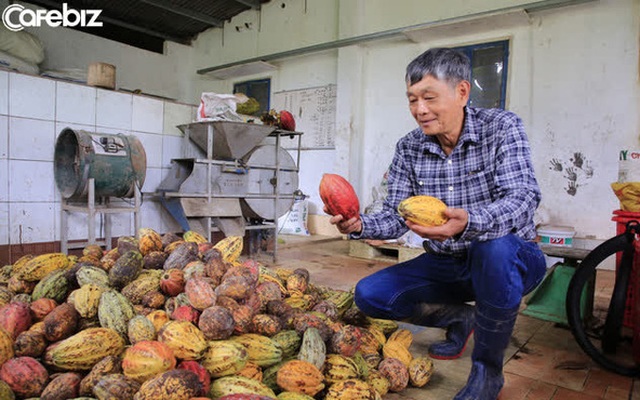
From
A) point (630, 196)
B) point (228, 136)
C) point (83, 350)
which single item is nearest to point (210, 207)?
point (228, 136)

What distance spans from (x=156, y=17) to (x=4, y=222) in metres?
6.12

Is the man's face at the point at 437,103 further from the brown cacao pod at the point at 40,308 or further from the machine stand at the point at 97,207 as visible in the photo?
the machine stand at the point at 97,207

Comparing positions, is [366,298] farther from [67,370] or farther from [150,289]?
[67,370]

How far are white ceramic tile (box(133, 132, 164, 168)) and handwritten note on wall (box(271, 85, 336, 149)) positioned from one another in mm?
3233

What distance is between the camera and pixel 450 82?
65.2 inches

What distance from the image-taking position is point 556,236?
4469 mm

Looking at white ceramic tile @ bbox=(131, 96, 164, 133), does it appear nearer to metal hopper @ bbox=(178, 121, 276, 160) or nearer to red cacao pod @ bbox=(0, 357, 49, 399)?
metal hopper @ bbox=(178, 121, 276, 160)

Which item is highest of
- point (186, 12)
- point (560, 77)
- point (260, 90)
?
point (186, 12)

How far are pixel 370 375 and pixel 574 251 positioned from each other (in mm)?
1815

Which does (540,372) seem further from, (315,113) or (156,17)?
A: (156,17)

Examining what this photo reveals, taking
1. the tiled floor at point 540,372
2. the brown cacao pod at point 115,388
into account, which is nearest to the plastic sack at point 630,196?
the tiled floor at point 540,372

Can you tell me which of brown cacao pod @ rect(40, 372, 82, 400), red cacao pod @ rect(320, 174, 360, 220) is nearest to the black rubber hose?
red cacao pod @ rect(320, 174, 360, 220)

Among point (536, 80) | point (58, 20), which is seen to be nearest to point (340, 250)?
point (536, 80)

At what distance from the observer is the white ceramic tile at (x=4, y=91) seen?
3.60 metres
